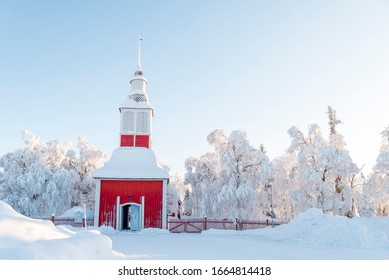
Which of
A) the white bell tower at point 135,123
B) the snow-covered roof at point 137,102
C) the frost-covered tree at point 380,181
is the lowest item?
the frost-covered tree at point 380,181

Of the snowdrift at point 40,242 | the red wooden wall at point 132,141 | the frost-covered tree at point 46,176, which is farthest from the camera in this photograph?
the frost-covered tree at point 46,176

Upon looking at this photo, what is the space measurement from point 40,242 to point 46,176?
22.9 meters

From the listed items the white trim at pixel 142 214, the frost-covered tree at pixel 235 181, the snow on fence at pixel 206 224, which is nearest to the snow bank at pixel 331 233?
the snow on fence at pixel 206 224

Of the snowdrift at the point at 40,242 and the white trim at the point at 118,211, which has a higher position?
the snowdrift at the point at 40,242

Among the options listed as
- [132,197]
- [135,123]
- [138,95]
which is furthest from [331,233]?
[138,95]

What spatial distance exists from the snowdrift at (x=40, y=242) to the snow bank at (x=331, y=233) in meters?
8.73

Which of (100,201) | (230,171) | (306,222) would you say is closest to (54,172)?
(100,201)

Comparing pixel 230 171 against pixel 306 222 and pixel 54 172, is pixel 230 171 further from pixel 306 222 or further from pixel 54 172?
pixel 54 172

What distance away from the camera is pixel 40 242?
6.16m

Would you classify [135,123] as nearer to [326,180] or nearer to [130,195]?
[130,195]

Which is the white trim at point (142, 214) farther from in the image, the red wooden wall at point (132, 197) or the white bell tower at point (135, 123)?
the white bell tower at point (135, 123)

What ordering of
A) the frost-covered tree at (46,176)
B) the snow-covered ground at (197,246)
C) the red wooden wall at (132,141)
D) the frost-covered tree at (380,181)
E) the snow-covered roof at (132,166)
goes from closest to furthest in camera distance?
the snow-covered ground at (197,246) < the frost-covered tree at (380,181) < the snow-covered roof at (132,166) < the red wooden wall at (132,141) < the frost-covered tree at (46,176)

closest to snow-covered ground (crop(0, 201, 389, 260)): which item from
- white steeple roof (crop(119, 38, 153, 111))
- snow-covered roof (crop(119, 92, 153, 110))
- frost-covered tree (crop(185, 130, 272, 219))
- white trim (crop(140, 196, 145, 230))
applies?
frost-covered tree (crop(185, 130, 272, 219))

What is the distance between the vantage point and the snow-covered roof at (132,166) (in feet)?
69.8
